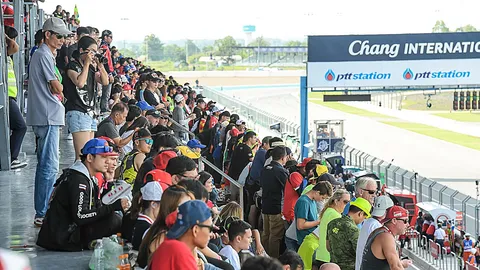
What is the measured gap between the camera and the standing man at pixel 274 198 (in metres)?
9.15

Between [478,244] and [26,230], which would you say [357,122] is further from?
[26,230]

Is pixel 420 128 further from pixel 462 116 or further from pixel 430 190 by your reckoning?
pixel 430 190

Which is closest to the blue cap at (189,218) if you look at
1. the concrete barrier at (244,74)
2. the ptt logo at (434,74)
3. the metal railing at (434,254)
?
the metal railing at (434,254)

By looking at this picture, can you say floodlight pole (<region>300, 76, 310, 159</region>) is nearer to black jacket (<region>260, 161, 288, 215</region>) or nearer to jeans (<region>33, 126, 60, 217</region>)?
black jacket (<region>260, 161, 288, 215</region>)

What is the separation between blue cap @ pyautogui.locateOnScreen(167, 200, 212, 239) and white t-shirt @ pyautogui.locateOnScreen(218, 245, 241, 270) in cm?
192

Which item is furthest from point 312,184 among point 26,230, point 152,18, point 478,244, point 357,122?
point 152,18

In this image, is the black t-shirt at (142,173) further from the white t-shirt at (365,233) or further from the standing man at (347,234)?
the white t-shirt at (365,233)

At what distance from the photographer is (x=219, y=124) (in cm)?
1359

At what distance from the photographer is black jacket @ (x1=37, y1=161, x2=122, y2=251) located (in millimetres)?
5551

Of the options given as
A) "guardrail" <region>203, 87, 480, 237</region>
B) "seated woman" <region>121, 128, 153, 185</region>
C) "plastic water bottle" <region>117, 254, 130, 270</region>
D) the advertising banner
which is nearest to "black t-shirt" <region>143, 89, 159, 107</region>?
"seated woman" <region>121, 128, 153, 185</region>

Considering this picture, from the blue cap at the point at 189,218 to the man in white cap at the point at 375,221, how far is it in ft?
8.05

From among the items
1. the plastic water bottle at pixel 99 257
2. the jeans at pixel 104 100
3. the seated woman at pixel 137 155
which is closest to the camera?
the plastic water bottle at pixel 99 257

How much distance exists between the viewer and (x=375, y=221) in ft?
19.4

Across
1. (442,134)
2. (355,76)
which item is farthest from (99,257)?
(442,134)
